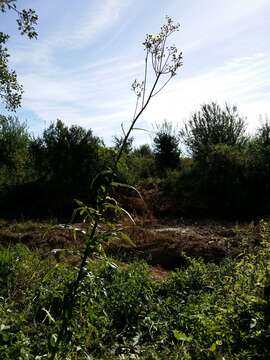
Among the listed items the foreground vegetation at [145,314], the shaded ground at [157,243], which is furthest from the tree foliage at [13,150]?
the foreground vegetation at [145,314]

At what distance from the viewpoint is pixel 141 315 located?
14.4 ft

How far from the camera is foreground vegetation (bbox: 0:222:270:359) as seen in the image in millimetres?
3361

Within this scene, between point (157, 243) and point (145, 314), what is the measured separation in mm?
4030

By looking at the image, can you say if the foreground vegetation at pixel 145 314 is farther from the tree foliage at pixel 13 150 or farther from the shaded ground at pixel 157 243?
the tree foliage at pixel 13 150

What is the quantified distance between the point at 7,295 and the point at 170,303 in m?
1.66

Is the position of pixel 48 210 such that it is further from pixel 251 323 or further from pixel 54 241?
pixel 251 323

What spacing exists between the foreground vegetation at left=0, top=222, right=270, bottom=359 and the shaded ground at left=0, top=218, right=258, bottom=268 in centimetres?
134

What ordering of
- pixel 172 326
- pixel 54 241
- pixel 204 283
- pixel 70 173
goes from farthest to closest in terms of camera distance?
pixel 70 173
pixel 54 241
pixel 204 283
pixel 172 326

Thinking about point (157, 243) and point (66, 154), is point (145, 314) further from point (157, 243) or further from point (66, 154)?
point (66, 154)

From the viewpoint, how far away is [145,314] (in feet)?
14.6

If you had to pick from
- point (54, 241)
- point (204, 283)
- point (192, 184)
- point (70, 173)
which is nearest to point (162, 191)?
point (192, 184)

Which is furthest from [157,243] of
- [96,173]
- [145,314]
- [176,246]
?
[96,173]

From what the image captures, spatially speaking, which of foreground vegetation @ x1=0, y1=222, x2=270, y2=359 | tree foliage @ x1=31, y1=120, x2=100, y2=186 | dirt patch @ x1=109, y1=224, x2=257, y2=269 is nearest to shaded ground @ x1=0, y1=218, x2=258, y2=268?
dirt patch @ x1=109, y1=224, x2=257, y2=269

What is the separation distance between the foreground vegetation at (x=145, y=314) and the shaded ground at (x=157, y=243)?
134cm
